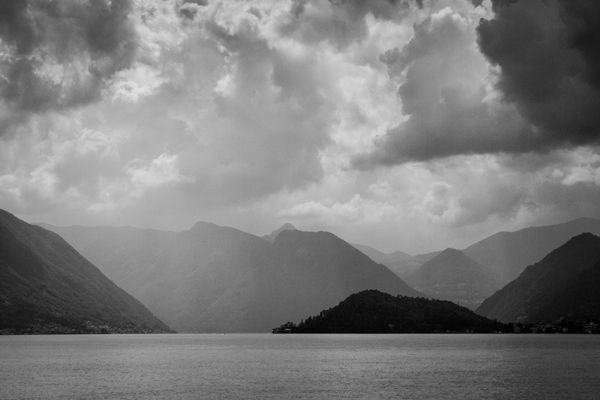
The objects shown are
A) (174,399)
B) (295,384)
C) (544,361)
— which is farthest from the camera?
(544,361)

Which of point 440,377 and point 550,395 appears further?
point 440,377

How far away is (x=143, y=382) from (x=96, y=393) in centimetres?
2106

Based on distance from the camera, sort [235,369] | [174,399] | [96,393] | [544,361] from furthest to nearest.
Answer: [544,361]
[235,369]
[96,393]
[174,399]

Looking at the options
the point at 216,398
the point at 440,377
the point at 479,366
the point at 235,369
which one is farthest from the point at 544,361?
the point at 216,398

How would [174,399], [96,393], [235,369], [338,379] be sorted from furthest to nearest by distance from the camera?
[235,369] → [338,379] → [96,393] → [174,399]

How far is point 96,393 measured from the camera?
112 m

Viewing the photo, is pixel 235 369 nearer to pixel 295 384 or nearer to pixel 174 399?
pixel 295 384

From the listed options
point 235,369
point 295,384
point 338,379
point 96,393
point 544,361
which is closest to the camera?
point 96,393

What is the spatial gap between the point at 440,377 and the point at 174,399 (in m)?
70.3

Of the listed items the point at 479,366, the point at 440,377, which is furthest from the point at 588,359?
the point at 440,377

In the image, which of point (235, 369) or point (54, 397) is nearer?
point (54, 397)

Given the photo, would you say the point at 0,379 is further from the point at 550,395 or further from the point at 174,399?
the point at 550,395

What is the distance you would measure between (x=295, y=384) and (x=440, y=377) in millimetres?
38909

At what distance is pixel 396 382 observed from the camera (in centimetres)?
13200
